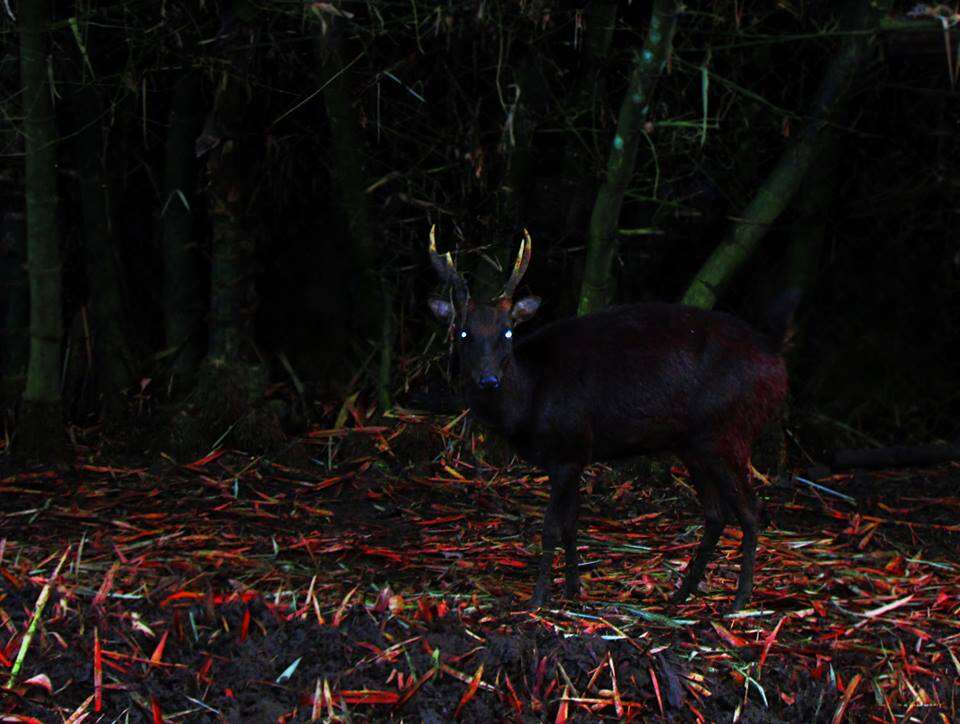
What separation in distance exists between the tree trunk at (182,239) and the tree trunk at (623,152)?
2.22m

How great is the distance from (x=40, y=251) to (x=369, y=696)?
342 centimetres

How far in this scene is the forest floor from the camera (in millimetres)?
4492

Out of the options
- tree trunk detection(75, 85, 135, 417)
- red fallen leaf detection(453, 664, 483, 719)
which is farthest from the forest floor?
tree trunk detection(75, 85, 135, 417)

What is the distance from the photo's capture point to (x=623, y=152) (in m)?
6.19

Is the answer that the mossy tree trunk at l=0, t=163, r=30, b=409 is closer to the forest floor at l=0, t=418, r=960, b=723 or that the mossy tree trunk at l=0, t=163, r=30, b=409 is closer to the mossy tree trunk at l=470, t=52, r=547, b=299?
the forest floor at l=0, t=418, r=960, b=723

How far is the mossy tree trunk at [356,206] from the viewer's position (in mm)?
6785

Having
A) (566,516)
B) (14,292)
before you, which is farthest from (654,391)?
(14,292)

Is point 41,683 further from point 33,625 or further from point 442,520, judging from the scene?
point 442,520

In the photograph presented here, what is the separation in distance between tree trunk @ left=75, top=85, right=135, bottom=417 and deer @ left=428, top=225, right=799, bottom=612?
274 centimetres

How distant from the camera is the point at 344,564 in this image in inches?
219

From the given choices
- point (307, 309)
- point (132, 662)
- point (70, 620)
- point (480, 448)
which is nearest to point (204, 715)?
point (132, 662)

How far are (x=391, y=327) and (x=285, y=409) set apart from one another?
740 mm

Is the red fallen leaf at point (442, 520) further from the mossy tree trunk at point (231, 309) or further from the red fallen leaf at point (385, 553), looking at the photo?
the mossy tree trunk at point (231, 309)

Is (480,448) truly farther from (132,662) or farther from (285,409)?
(132,662)
